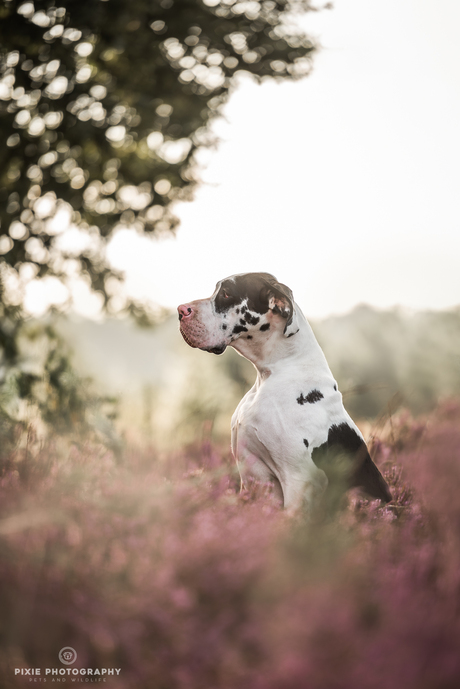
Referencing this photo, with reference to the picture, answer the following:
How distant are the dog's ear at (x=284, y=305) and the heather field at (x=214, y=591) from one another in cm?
132

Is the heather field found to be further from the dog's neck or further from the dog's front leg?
the dog's neck

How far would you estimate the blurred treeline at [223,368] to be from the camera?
3.92 meters

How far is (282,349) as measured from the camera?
3.18 metres

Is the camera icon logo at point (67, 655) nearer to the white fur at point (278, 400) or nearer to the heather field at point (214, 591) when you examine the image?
the heather field at point (214, 591)

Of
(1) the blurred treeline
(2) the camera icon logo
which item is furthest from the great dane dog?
(2) the camera icon logo

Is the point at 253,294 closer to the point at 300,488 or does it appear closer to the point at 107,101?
the point at 300,488

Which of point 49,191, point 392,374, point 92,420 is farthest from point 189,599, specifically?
point 392,374

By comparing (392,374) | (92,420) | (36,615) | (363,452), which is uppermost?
(36,615)

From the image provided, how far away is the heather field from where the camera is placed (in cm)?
122

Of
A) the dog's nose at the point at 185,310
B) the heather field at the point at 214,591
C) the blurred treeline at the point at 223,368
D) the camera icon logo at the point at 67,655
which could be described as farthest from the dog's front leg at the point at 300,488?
the camera icon logo at the point at 67,655

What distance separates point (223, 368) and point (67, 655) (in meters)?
7.92

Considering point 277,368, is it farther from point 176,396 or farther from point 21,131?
point 21,131

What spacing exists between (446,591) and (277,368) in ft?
5.97

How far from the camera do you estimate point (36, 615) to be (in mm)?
1426
